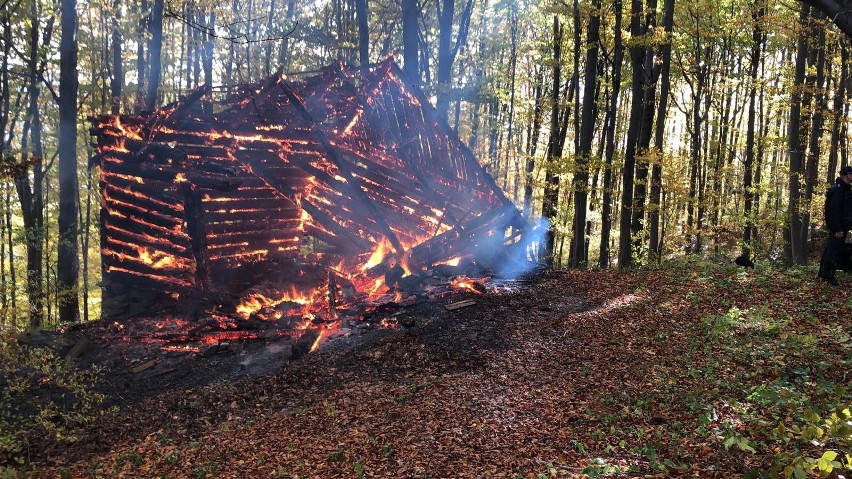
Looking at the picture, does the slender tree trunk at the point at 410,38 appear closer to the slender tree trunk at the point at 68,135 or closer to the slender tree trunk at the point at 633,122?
the slender tree trunk at the point at 633,122

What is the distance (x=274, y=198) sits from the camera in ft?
39.3

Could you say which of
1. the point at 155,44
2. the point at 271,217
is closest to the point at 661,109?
the point at 271,217

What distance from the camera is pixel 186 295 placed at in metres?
10.9

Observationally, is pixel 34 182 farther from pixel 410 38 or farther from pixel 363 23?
pixel 410 38

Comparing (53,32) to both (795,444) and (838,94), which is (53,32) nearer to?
(795,444)

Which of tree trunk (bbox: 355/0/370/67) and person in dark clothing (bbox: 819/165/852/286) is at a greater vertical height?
tree trunk (bbox: 355/0/370/67)

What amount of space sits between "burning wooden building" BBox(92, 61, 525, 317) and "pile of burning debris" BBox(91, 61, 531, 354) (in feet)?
0.10

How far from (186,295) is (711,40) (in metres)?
21.4

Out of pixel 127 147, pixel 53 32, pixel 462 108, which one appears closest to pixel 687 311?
pixel 127 147

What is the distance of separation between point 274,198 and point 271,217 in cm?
47

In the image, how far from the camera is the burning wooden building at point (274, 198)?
1094 cm

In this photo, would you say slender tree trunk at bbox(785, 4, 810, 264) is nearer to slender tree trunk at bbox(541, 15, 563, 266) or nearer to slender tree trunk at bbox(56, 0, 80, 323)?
slender tree trunk at bbox(541, 15, 563, 266)

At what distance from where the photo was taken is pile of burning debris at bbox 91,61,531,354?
10.7m


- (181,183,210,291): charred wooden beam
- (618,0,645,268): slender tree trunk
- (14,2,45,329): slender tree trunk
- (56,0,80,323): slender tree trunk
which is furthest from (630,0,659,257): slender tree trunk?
(14,2,45,329): slender tree trunk
